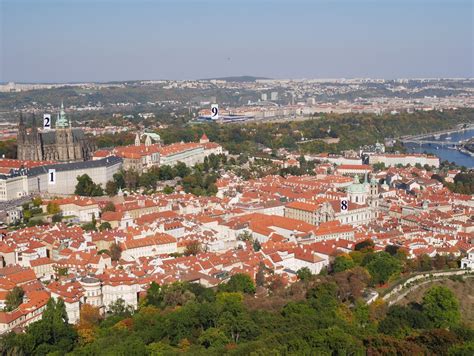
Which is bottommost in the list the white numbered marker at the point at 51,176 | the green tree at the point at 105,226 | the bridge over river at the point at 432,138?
the bridge over river at the point at 432,138

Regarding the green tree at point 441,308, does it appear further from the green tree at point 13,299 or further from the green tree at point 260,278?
the green tree at point 13,299

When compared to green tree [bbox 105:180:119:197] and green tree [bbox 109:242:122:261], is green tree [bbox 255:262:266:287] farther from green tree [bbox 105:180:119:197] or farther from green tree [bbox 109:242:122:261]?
green tree [bbox 105:180:119:197]

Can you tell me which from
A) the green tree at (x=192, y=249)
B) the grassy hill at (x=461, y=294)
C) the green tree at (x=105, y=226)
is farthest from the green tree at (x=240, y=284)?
the green tree at (x=105, y=226)

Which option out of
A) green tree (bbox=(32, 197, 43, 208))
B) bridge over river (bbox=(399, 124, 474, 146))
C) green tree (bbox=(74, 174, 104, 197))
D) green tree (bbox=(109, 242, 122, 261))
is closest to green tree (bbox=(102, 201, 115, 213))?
green tree (bbox=(32, 197, 43, 208))

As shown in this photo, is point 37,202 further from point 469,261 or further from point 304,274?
point 469,261

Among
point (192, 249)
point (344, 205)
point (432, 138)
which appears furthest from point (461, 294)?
point (432, 138)
